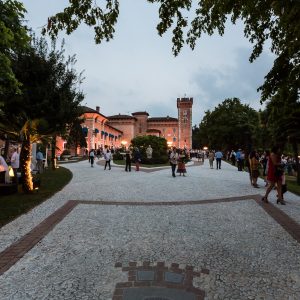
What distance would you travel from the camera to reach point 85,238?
5.80m

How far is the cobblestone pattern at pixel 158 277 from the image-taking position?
370 cm

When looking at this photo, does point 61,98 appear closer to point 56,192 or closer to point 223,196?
point 56,192

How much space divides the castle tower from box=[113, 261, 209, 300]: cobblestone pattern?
97716 millimetres

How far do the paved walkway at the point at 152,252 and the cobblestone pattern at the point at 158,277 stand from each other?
13 mm

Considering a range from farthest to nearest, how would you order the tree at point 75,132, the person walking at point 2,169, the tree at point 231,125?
the tree at point 231,125 → the tree at point 75,132 → the person walking at point 2,169

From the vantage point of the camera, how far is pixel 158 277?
13.3 ft

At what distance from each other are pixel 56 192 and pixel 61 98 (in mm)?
3744

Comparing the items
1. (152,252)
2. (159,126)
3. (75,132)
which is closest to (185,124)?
(159,126)

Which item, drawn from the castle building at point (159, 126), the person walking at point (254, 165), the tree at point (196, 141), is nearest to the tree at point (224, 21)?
the person walking at point (254, 165)

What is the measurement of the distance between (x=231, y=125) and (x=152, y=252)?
5658 centimetres

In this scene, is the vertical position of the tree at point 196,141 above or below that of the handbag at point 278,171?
above

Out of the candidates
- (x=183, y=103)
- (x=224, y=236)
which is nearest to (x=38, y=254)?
(x=224, y=236)

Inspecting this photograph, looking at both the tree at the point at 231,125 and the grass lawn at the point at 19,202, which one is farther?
the tree at the point at 231,125

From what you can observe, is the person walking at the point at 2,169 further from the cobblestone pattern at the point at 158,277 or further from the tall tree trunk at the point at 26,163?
the cobblestone pattern at the point at 158,277
